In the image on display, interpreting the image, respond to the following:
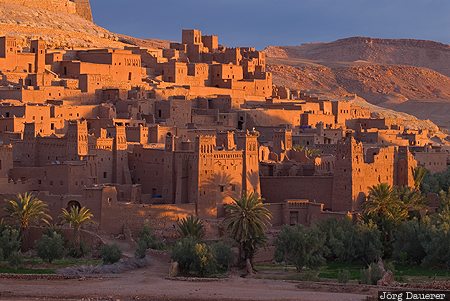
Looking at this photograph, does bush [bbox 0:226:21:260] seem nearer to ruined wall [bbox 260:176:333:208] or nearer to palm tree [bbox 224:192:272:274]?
palm tree [bbox 224:192:272:274]

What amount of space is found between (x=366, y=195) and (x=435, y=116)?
53.6 meters

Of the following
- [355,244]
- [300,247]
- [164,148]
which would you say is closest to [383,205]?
[355,244]

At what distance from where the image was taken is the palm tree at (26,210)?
3484cm

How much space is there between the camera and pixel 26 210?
34.8 m

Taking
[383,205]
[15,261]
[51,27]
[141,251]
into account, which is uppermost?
[51,27]

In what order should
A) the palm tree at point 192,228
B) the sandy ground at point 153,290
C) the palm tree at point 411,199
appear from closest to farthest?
the sandy ground at point 153,290
the palm tree at point 192,228
the palm tree at point 411,199

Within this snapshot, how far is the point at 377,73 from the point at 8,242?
257 feet

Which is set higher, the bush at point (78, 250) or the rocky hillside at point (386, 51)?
the rocky hillside at point (386, 51)

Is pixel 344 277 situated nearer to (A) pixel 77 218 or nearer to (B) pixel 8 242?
(A) pixel 77 218

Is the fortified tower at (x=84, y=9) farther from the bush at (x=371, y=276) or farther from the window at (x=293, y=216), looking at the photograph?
the bush at (x=371, y=276)

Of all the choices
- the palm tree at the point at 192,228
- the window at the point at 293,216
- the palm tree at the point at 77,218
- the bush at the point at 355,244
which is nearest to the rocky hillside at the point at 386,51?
the window at the point at 293,216

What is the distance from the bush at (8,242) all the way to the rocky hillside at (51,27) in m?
22.6

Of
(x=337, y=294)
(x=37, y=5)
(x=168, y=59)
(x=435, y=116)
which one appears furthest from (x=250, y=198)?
(x=435, y=116)

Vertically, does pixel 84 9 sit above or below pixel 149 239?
above
